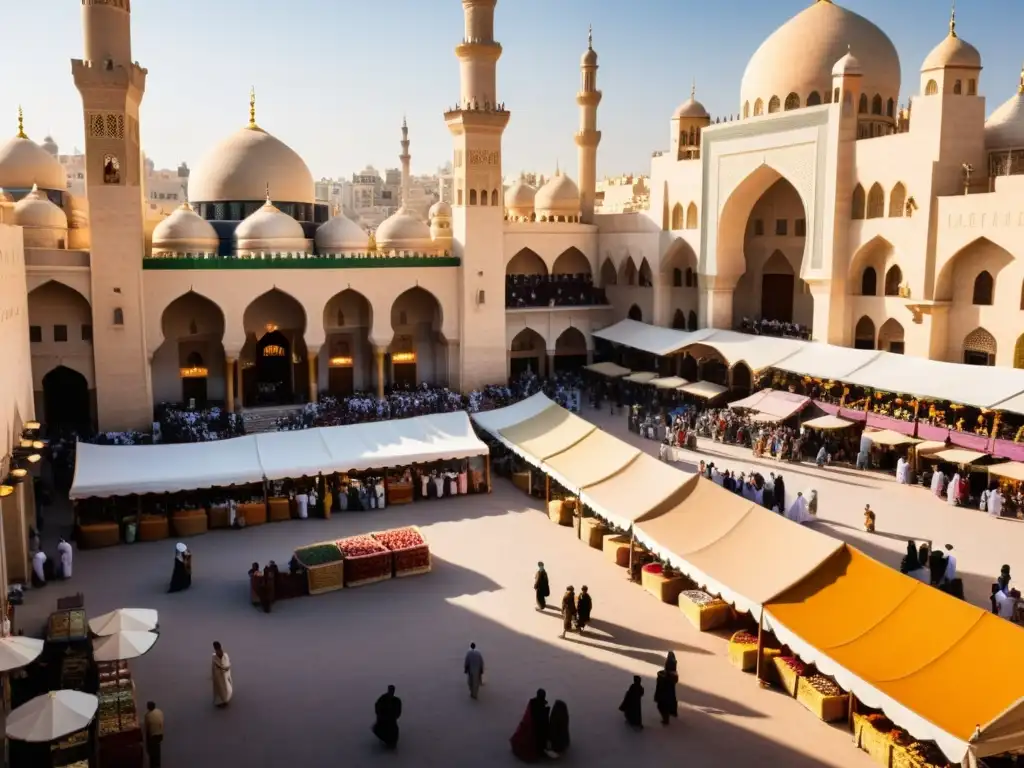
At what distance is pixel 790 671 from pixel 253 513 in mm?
9676

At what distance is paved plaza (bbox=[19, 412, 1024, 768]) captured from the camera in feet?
28.7

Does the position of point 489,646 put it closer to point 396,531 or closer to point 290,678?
point 290,678

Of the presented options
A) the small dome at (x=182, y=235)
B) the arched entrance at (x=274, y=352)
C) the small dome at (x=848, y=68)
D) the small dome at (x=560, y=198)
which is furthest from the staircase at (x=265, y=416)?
the small dome at (x=848, y=68)

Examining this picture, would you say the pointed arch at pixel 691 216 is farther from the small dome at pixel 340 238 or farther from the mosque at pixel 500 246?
the small dome at pixel 340 238

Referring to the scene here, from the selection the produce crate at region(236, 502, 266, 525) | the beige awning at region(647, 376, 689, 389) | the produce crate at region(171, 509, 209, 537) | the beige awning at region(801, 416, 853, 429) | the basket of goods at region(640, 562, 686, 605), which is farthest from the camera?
the beige awning at region(647, 376, 689, 389)

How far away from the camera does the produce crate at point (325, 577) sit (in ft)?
40.9

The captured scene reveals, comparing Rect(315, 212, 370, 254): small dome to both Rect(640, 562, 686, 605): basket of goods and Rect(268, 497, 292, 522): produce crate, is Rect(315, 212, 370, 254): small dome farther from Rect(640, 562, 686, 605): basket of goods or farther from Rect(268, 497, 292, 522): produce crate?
Rect(640, 562, 686, 605): basket of goods

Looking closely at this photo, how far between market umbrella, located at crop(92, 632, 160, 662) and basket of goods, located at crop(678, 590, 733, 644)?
20.9ft

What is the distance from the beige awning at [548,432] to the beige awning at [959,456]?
6585 mm

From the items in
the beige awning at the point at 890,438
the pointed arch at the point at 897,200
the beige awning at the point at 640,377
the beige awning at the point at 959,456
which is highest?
the pointed arch at the point at 897,200

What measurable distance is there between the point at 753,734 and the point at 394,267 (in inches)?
711

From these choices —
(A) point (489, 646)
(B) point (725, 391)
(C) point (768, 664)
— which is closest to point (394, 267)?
(B) point (725, 391)

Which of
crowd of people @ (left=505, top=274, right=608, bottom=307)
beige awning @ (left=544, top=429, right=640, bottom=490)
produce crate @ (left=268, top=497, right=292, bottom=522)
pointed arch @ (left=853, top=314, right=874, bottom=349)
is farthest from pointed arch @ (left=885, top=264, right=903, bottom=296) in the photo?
produce crate @ (left=268, top=497, right=292, bottom=522)

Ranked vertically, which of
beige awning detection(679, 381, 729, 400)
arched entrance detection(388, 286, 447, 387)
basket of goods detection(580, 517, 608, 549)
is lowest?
basket of goods detection(580, 517, 608, 549)
